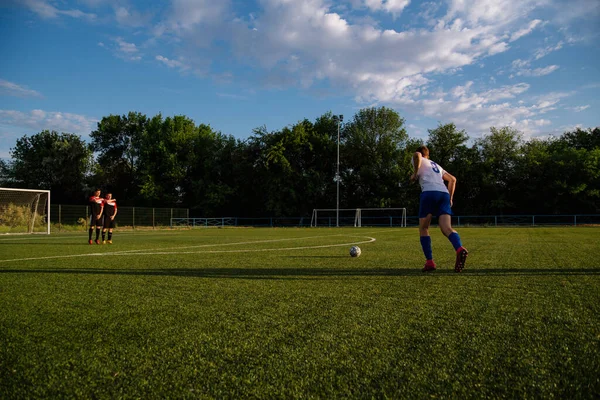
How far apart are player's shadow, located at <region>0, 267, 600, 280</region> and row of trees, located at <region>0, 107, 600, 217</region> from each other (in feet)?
118

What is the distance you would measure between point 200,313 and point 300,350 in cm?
117

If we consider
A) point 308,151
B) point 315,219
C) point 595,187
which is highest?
point 308,151

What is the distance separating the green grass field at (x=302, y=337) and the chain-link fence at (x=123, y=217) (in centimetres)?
2567

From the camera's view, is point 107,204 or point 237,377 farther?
point 107,204

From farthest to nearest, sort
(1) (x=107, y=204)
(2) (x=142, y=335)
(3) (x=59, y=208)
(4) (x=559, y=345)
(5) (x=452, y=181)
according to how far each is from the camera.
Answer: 1. (3) (x=59, y=208)
2. (1) (x=107, y=204)
3. (5) (x=452, y=181)
4. (2) (x=142, y=335)
5. (4) (x=559, y=345)

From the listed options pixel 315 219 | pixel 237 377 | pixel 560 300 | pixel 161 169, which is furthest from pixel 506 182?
pixel 237 377

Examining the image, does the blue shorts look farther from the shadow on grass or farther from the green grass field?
the green grass field

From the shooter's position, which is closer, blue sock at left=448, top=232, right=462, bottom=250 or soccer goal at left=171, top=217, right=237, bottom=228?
blue sock at left=448, top=232, right=462, bottom=250

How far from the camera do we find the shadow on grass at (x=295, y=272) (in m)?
4.95

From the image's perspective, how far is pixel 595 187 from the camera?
1422 inches

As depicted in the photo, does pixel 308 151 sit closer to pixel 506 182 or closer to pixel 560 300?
pixel 506 182

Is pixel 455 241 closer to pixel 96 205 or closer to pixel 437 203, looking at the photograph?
pixel 437 203

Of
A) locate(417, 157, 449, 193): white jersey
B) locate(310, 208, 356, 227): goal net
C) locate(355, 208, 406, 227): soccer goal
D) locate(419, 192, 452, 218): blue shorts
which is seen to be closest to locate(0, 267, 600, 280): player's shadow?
locate(419, 192, 452, 218): blue shorts

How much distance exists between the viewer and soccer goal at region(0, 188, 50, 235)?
22.2 m
